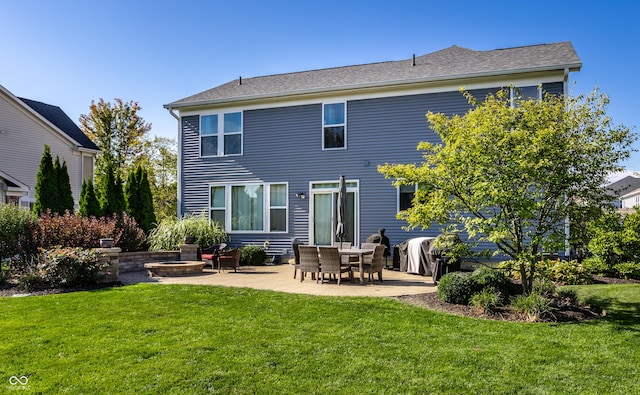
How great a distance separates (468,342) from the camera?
17.0 ft

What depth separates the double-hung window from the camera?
46.4ft

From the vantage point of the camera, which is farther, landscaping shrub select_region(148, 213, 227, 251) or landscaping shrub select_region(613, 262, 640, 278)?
landscaping shrub select_region(148, 213, 227, 251)

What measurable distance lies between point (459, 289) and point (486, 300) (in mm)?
503

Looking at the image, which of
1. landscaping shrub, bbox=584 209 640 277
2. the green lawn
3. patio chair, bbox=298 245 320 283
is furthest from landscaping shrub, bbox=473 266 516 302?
landscaping shrub, bbox=584 209 640 277

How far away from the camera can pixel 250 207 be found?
14453mm

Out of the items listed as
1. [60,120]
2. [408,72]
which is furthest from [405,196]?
[60,120]

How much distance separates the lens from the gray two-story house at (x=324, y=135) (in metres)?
12.4

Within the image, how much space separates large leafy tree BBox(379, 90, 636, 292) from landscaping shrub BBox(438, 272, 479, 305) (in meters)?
0.78

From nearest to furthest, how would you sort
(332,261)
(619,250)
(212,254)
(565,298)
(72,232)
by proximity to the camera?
1. (565,298)
2. (332,261)
3. (619,250)
4. (72,232)
5. (212,254)

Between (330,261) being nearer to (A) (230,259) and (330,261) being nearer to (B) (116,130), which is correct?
(A) (230,259)

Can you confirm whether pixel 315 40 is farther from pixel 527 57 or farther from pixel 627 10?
pixel 627 10

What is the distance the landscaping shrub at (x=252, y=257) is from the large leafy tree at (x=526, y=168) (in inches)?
268

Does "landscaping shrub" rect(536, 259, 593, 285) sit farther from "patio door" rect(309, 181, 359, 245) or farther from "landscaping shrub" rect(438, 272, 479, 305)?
"patio door" rect(309, 181, 359, 245)

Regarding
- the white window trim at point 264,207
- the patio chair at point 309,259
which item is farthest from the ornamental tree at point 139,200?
the patio chair at point 309,259
